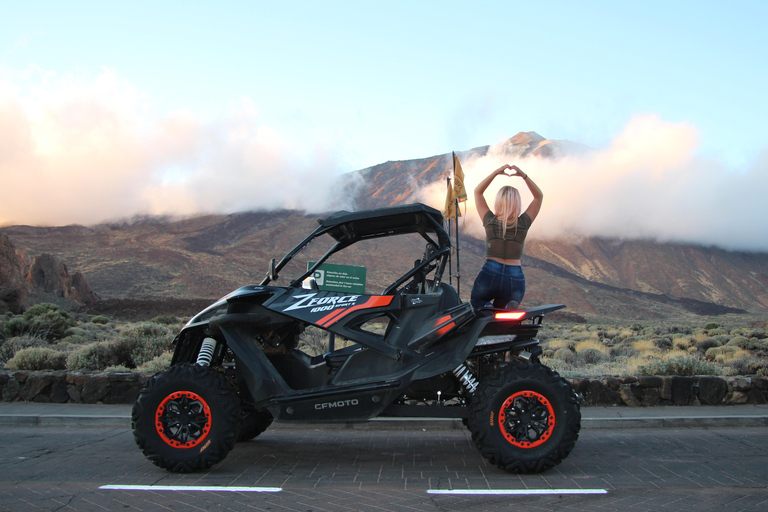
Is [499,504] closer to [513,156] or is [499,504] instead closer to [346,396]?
[346,396]

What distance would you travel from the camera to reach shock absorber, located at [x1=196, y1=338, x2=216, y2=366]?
6.07 metres

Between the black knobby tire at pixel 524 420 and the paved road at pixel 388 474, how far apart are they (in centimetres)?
20

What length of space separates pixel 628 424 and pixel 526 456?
3.03 m

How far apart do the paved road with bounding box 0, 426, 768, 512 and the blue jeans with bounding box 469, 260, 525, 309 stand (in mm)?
1648

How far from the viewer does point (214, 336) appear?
612cm

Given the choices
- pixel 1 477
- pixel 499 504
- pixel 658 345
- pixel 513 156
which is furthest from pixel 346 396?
pixel 513 156

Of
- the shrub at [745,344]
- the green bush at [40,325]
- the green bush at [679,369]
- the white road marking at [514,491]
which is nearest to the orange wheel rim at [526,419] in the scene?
the white road marking at [514,491]

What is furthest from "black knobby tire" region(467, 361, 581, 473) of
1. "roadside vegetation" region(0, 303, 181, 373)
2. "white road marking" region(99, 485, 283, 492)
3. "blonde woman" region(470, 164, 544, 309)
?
"roadside vegetation" region(0, 303, 181, 373)

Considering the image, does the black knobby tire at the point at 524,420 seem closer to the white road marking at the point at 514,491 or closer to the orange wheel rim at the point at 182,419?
the white road marking at the point at 514,491

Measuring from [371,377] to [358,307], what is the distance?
667mm

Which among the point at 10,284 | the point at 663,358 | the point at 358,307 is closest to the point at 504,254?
the point at 358,307

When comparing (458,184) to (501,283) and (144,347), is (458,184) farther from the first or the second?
(144,347)

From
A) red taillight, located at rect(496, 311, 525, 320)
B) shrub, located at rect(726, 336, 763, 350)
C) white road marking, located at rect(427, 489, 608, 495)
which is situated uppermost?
red taillight, located at rect(496, 311, 525, 320)

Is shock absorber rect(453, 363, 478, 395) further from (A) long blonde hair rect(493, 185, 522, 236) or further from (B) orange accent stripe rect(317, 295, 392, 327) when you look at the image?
(A) long blonde hair rect(493, 185, 522, 236)
